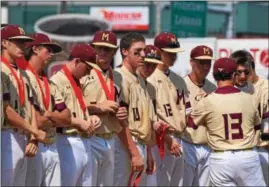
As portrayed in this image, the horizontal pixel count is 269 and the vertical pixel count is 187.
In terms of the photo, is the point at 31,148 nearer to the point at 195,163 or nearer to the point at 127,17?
the point at 195,163

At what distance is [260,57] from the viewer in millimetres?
21375

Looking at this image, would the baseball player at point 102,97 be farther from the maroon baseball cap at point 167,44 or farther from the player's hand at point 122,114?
the maroon baseball cap at point 167,44

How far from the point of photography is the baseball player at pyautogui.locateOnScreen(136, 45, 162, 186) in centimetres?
1124

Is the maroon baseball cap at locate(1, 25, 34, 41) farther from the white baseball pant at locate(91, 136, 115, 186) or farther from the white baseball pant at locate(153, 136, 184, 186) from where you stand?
the white baseball pant at locate(153, 136, 184, 186)

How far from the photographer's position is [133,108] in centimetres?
1119

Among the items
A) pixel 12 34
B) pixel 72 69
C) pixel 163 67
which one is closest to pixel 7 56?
pixel 12 34

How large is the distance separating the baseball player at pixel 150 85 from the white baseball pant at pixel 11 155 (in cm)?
230

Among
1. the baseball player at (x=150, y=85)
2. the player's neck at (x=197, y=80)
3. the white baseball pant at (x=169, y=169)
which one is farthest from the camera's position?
the player's neck at (x=197, y=80)

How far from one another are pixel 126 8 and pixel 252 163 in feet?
137

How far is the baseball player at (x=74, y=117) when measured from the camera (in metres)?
10.4

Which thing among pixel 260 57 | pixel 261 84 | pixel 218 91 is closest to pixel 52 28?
pixel 260 57

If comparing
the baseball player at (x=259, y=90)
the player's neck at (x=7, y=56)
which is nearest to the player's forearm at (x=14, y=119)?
the player's neck at (x=7, y=56)

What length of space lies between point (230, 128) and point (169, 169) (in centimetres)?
187

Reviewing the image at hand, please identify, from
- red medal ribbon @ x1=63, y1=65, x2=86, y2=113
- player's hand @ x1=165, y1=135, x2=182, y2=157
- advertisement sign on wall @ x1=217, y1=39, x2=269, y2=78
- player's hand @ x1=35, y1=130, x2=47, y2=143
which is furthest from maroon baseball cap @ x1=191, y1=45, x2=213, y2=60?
advertisement sign on wall @ x1=217, y1=39, x2=269, y2=78
